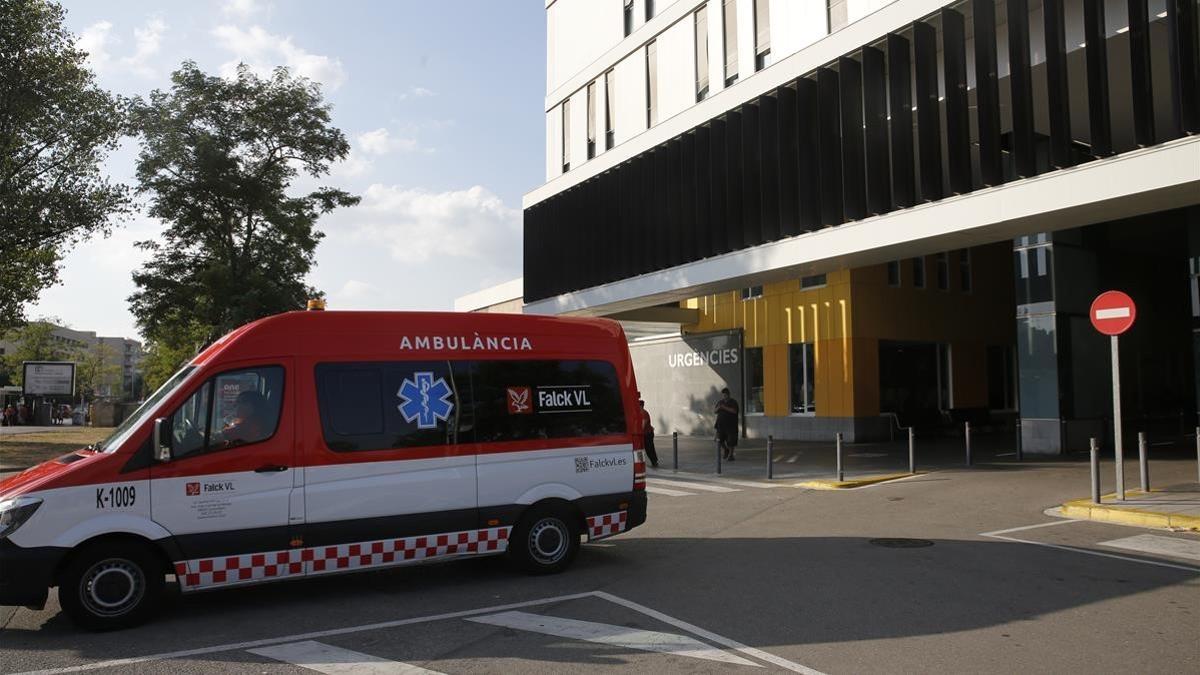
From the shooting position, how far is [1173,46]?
536 inches

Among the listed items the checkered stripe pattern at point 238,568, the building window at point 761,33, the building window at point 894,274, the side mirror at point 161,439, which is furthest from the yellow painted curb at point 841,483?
the building window at point 894,274

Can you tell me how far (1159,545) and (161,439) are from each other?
10.2 m

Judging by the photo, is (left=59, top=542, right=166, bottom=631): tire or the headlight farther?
(left=59, top=542, right=166, bottom=631): tire

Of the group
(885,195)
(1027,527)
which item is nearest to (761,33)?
(885,195)

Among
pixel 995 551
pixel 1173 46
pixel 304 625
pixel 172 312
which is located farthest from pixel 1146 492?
pixel 172 312

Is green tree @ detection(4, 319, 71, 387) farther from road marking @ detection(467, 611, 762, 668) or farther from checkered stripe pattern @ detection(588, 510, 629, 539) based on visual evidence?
road marking @ detection(467, 611, 762, 668)

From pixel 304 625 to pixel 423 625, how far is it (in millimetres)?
950

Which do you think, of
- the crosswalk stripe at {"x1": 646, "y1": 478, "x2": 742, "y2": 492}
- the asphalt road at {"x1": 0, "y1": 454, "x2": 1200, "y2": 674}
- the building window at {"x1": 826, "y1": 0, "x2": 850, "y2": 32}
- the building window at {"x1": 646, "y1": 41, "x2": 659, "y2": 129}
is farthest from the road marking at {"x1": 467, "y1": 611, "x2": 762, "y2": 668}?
the building window at {"x1": 646, "y1": 41, "x2": 659, "y2": 129}

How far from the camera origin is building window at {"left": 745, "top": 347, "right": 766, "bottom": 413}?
29.5 m

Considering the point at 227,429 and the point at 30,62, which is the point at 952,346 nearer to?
the point at 227,429

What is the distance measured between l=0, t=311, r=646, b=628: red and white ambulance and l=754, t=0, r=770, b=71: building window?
51.0ft

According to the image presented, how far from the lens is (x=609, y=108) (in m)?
29.4

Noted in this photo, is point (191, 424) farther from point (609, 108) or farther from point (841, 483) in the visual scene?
point (609, 108)

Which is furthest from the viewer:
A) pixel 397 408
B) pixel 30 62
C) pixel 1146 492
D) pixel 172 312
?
pixel 172 312
